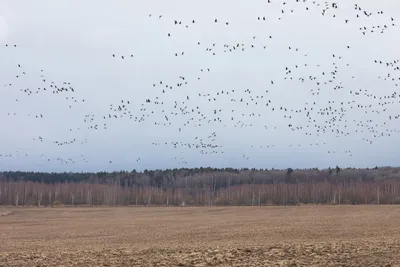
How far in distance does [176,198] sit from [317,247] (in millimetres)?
141863

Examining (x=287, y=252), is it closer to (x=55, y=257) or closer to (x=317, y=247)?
(x=317, y=247)

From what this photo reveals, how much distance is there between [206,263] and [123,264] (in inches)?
132

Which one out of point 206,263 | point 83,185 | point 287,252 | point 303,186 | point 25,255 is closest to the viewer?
point 206,263

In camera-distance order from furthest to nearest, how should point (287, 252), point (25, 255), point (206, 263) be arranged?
point (25, 255)
point (287, 252)
point (206, 263)

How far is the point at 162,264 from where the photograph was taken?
24234 millimetres

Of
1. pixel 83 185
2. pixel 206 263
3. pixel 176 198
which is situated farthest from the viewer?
pixel 83 185

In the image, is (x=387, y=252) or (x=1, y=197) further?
(x=1, y=197)

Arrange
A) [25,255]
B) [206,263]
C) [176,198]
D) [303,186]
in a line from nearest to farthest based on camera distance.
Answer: [206,263]
[25,255]
[176,198]
[303,186]

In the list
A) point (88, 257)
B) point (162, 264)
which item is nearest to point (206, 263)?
point (162, 264)

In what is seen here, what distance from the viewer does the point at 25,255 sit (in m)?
29.2

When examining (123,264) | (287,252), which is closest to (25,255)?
(123,264)

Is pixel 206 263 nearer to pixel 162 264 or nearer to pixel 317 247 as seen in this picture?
pixel 162 264

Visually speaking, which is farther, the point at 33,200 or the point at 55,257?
the point at 33,200

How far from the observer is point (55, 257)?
2795cm
